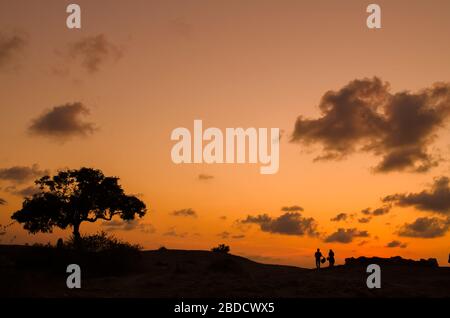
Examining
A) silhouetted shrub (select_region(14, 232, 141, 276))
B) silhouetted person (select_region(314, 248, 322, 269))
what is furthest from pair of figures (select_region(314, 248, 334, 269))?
silhouetted shrub (select_region(14, 232, 141, 276))

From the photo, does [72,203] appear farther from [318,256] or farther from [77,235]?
[318,256]

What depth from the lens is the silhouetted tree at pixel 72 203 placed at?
5731cm

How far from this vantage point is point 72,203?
189 feet

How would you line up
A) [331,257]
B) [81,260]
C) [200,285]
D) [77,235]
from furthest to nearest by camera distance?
[77,235] → [331,257] → [81,260] → [200,285]

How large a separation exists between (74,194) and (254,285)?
32.3 meters

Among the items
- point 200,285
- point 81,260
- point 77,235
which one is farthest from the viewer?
point 77,235

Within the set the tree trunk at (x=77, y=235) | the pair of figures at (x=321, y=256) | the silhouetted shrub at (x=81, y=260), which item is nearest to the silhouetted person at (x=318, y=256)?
the pair of figures at (x=321, y=256)

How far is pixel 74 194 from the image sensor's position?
58.0 meters

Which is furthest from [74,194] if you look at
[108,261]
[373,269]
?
[373,269]

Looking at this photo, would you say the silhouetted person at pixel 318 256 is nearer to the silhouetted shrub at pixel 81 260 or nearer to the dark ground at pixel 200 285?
the dark ground at pixel 200 285

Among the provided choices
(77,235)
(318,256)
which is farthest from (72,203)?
(318,256)


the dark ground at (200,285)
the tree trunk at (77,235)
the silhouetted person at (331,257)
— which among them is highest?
the tree trunk at (77,235)
